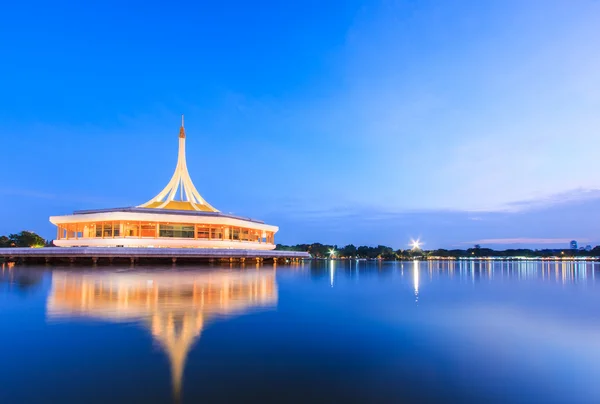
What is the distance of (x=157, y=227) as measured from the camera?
5012cm

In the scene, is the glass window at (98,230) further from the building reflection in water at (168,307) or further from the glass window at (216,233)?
the building reflection in water at (168,307)

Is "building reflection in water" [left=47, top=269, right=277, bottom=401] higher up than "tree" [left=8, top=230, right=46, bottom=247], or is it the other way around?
"tree" [left=8, top=230, right=46, bottom=247]

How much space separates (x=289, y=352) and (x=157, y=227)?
153ft

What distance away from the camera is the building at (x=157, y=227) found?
48562 millimetres

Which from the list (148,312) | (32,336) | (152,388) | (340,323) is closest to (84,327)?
(32,336)

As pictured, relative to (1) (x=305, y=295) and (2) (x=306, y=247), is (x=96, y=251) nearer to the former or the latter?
(1) (x=305, y=295)

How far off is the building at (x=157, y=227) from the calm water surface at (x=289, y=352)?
3689cm

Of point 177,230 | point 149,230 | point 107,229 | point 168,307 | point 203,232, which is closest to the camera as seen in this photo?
point 168,307

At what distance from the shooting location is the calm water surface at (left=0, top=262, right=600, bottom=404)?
17.3 feet

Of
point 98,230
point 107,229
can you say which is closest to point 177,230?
point 107,229

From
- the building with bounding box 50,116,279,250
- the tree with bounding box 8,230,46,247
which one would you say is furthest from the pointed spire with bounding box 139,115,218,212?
the tree with bounding box 8,230,46,247

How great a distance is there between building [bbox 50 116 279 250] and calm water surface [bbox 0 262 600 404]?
121ft

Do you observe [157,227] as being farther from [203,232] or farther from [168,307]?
[168,307]

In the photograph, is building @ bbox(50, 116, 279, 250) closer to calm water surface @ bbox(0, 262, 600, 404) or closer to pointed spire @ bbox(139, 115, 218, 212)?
pointed spire @ bbox(139, 115, 218, 212)
